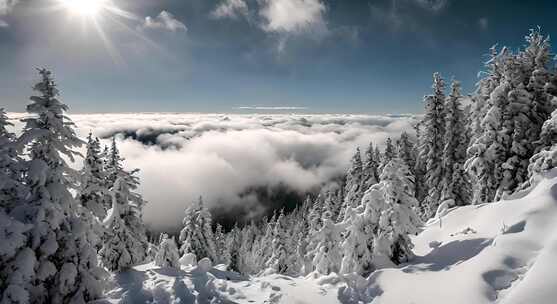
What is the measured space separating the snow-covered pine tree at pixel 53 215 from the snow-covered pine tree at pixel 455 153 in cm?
2957

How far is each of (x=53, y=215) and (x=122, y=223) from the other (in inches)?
405

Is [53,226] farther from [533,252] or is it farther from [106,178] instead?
[533,252]

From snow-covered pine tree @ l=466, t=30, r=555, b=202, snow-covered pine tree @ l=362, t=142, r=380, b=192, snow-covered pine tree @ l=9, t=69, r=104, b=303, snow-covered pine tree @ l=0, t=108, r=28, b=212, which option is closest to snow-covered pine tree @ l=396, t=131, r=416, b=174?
snow-covered pine tree @ l=362, t=142, r=380, b=192

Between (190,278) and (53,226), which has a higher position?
(53,226)

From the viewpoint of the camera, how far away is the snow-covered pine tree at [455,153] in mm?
30391

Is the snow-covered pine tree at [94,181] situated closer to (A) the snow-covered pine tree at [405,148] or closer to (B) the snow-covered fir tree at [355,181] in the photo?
(B) the snow-covered fir tree at [355,181]

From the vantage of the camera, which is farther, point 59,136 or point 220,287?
point 220,287

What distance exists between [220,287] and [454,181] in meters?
25.0

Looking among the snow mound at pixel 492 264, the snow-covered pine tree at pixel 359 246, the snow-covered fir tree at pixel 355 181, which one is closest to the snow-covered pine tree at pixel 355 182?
the snow-covered fir tree at pixel 355 181

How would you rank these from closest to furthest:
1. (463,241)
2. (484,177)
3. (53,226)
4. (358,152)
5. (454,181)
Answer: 1. (53,226)
2. (463,241)
3. (484,177)
4. (454,181)
5. (358,152)

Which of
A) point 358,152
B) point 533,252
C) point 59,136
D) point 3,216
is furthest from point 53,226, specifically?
point 358,152

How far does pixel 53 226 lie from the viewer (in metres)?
11.3

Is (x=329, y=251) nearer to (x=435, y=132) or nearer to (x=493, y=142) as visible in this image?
(x=493, y=142)

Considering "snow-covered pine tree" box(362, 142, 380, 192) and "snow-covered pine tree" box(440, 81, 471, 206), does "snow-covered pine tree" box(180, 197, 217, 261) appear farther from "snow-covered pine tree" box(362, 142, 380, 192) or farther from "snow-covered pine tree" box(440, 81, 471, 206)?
"snow-covered pine tree" box(440, 81, 471, 206)
